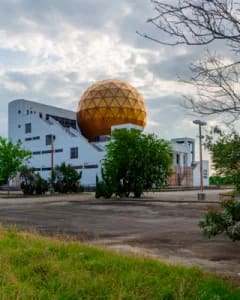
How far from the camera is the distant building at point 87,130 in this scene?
6509 cm

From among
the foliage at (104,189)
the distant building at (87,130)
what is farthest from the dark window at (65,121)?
the foliage at (104,189)

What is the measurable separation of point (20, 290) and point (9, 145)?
41529mm

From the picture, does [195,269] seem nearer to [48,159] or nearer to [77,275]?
[77,275]

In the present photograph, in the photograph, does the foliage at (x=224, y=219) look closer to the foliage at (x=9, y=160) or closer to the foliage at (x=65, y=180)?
the foliage at (x=65, y=180)

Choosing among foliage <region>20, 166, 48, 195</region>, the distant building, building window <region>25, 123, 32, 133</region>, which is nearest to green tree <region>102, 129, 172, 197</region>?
foliage <region>20, 166, 48, 195</region>

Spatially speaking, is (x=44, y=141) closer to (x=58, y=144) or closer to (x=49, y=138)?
(x=49, y=138)

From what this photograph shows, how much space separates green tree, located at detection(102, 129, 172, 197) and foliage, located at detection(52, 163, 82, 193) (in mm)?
10188

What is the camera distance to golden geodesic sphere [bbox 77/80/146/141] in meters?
69.5

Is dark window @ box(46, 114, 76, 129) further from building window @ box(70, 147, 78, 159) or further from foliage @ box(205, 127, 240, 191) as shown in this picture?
foliage @ box(205, 127, 240, 191)

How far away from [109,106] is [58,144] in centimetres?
1000

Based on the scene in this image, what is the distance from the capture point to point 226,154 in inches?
251

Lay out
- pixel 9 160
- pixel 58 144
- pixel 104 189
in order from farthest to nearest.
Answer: pixel 58 144, pixel 9 160, pixel 104 189

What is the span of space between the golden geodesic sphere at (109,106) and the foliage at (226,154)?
62.7 metres

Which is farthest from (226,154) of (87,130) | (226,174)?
(87,130)
